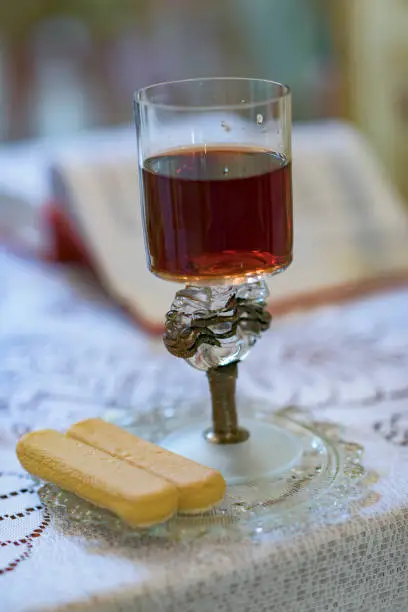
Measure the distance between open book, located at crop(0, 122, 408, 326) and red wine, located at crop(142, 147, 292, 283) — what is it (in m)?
0.43

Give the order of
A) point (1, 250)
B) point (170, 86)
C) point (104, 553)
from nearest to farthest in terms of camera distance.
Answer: point (104, 553)
point (170, 86)
point (1, 250)


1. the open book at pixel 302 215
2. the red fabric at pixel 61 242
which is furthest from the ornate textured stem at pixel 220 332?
the red fabric at pixel 61 242

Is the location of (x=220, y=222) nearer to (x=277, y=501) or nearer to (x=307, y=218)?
(x=277, y=501)

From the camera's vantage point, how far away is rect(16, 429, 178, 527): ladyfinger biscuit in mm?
575

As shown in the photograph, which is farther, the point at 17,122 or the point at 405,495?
the point at 17,122

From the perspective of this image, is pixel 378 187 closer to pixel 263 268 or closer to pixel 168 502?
pixel 263 268

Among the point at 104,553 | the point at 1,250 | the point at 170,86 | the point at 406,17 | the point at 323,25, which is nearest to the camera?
the point at 104,553

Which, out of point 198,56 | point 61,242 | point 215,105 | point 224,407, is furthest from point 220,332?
point 198,56

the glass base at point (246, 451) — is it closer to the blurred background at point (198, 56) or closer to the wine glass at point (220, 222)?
the wine glass at point (220, 222)

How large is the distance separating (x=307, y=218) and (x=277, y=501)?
80 cm

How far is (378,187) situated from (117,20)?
191cm

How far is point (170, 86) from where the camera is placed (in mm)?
687

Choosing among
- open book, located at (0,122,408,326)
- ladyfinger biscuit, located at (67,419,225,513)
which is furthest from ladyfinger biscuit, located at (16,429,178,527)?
open book, located at (0,122,408,326)

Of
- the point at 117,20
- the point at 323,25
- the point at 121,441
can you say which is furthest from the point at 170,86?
the point at 117,20
